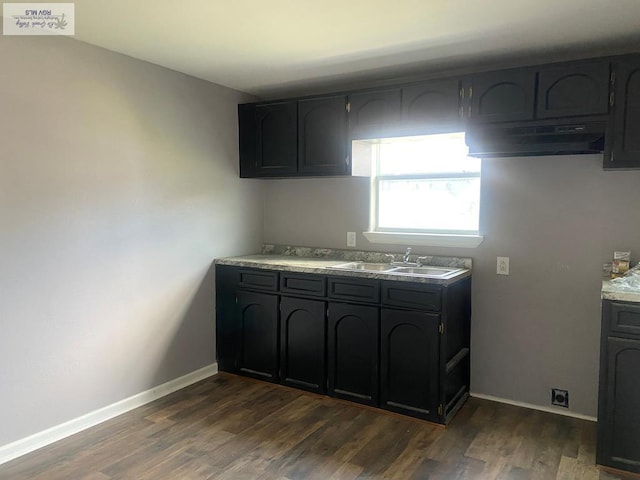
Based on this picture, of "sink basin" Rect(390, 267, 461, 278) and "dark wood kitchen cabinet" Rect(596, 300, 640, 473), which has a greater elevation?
"sink basin" Rect(390, 267, 461, 278)

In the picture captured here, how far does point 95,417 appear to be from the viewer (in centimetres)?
297

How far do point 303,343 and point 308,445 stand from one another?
0.82m

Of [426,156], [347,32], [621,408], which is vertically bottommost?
[621,408]

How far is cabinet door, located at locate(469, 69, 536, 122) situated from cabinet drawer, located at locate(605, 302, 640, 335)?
1.15 m

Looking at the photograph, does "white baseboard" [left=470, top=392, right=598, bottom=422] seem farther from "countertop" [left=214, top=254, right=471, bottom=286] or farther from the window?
the window

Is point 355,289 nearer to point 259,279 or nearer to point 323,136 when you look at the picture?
point 259,279

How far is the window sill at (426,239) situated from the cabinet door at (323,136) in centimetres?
59

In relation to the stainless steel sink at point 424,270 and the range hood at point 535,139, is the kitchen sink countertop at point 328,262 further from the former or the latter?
the range hood at point 535,139

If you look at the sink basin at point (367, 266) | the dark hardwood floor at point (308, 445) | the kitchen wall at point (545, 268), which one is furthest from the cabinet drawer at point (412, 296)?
the dark hardwood floor at point (308, 445)

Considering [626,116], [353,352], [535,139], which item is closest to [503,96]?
[535,139]

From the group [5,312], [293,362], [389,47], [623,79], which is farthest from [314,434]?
[623,79]

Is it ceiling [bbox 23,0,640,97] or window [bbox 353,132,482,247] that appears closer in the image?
ceiling [bbox 23,0,640,97]

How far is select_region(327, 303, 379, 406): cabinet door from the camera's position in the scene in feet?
10.3

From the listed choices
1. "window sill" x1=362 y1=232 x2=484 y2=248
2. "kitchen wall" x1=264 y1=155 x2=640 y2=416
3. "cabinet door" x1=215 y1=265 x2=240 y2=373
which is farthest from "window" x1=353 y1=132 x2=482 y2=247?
"cabinet door" x1=215 y1=265 x2=240 y2=373
